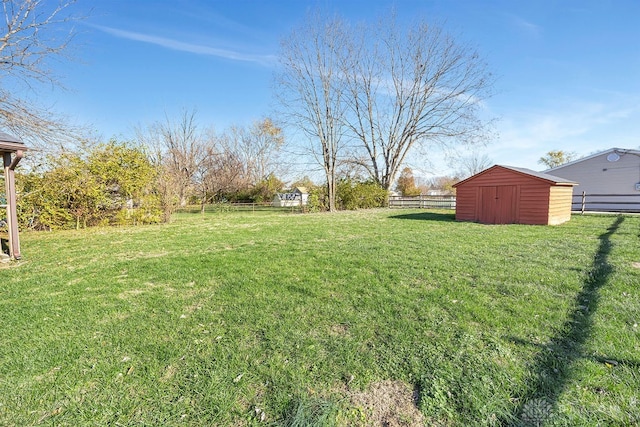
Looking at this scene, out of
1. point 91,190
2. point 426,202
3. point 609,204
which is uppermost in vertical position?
point 91,190

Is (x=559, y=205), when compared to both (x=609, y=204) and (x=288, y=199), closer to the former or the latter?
(x=609, y=204)

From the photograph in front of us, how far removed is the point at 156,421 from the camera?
5.36 ft

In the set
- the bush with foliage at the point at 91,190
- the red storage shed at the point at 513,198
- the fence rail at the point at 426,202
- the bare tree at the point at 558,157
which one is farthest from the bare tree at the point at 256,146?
the bare tree at the point at 558,157

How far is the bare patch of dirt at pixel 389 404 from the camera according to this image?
1.63m

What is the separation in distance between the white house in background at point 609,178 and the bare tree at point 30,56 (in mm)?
22682

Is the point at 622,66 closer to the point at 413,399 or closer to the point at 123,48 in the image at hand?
the point at 413,399

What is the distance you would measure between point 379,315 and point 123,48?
13695 millimetres

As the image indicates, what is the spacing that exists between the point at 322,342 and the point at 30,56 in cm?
1137

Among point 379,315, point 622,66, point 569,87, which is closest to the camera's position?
point 379,315

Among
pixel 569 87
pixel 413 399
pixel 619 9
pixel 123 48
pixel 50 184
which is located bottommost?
pixel 413 399

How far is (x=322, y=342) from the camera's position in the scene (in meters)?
2.43

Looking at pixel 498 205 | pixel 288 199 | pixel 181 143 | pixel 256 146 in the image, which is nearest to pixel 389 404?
pixel 498 205

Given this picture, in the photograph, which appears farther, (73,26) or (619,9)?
(73,26)

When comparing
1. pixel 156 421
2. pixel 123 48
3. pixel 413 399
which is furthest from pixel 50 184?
pixel 413 399
